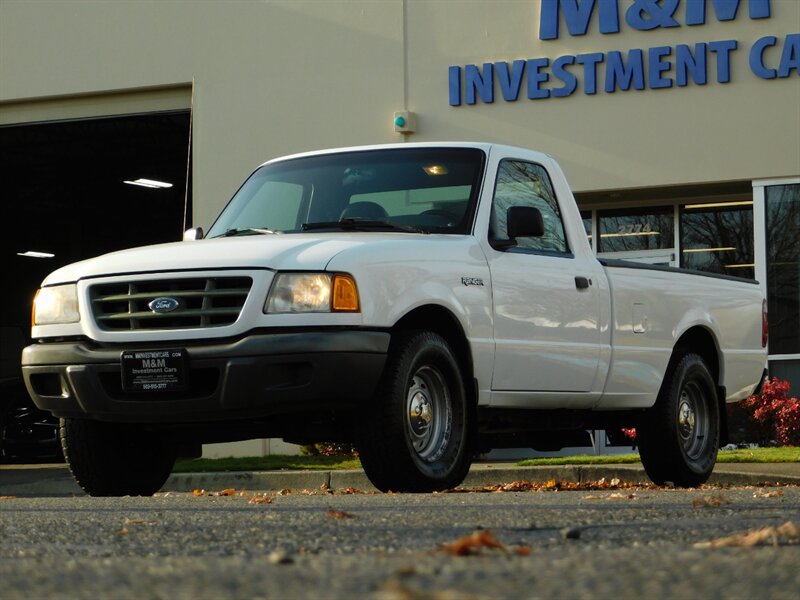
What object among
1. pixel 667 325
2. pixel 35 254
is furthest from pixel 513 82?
pixel 35 254

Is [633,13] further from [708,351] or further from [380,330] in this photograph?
[380,330]

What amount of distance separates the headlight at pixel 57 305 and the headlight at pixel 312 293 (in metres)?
1.20

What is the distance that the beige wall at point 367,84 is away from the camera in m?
17.4

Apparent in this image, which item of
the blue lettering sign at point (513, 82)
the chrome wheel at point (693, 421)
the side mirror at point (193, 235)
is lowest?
the chrome wheel at point (693, 421)

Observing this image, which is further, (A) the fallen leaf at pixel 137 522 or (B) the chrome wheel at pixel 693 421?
(B) the chrome wheel at pixel 693 421

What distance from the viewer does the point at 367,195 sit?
860 cm

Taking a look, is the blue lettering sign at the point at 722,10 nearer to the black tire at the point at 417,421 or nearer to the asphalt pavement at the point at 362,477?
the asphalt pavement at the point at 362,477

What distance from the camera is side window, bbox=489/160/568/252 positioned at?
8594mm

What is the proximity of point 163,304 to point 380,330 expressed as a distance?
1089 millimetres

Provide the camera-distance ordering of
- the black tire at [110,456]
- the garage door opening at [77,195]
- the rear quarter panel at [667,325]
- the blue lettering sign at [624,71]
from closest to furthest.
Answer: the black tire at [110,456] < the rear quarter panel at [667,325] < the blue lettering sign at [624,71] < the garage door opening at [77,195]

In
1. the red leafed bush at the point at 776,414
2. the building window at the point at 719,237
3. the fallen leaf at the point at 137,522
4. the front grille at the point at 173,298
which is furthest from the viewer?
the building window at the point at 719,237

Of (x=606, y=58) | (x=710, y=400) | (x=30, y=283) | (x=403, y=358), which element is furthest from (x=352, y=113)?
(x=30, y=283)

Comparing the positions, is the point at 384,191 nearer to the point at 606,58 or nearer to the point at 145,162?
the point at 606,58

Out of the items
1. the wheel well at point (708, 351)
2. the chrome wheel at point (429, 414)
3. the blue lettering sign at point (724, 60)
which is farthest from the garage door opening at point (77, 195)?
the chrome wheel at point (429, 414)
